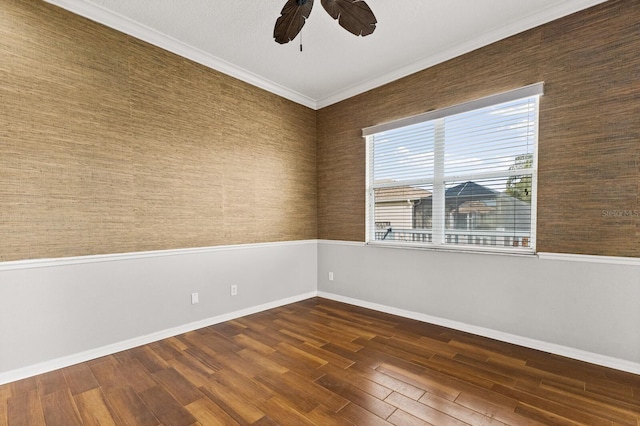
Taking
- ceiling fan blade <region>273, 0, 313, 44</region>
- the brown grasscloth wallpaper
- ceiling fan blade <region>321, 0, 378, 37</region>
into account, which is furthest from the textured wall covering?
the brown grasscloth wallpaper

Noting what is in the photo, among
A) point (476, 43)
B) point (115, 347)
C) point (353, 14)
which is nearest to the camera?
point (353, 14)

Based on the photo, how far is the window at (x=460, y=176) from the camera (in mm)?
2752

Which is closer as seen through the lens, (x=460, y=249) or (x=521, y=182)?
(x=521, y=182)

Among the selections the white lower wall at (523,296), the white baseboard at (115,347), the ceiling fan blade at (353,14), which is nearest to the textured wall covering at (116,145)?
the white baseboard at (115,347)

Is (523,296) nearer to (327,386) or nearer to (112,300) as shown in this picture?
(327,386)

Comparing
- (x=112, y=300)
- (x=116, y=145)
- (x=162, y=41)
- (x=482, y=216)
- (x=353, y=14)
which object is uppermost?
(x=162, y=41)

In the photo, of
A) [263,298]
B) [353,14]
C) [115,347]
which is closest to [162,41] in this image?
[353,14]

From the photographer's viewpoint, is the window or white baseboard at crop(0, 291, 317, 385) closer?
white baseboard at crop(0, 291, 317, 385)

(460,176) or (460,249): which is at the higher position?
(460,176)

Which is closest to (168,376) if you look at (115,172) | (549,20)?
(115,172)

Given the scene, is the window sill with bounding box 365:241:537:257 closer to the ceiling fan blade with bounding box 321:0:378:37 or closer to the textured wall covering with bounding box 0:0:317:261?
the textured wall covering with bounding box 0:0:317:261

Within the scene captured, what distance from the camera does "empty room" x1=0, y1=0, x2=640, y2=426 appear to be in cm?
204

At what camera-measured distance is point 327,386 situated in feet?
6.77

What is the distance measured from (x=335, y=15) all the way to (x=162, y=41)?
1.90 m
